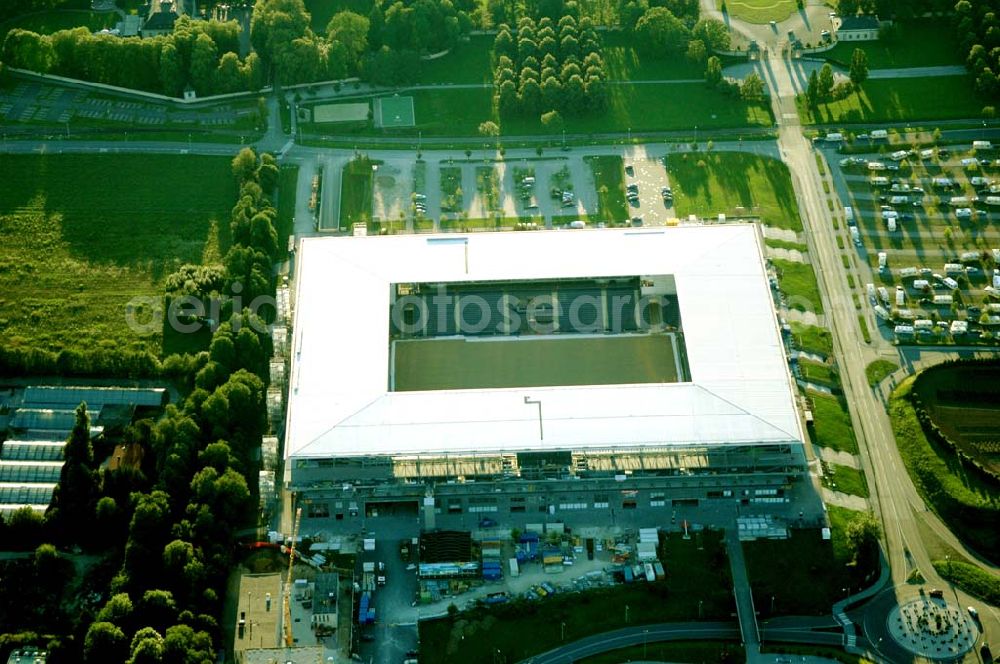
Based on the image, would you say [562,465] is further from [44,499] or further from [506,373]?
[44,499]

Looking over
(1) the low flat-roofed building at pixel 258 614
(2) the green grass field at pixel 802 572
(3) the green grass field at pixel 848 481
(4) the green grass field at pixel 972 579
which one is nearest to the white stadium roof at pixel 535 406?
(3) the green grass field at pixel 848 481

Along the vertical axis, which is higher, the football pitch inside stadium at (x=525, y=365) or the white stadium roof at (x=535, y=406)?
the football pitch inside stadium at (x=525, y=365)

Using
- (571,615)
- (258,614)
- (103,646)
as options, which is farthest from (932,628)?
(103,646)

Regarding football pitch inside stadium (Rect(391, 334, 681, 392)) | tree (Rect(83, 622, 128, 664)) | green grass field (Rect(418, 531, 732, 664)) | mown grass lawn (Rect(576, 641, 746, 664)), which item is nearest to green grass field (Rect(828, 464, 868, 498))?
green grass field (Rect(418, 531, 732, 664))

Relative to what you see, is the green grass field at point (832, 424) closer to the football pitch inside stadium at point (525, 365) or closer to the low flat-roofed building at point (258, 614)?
the football pitch inside stadium at point (525, 365)

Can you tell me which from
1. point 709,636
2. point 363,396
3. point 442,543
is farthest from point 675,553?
point 363,396

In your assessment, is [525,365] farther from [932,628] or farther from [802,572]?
[932,628]
